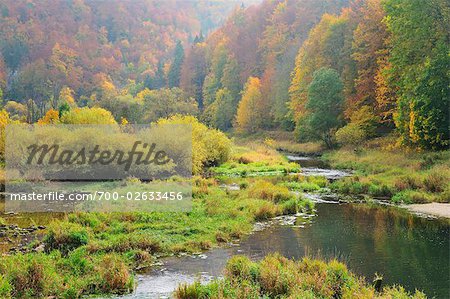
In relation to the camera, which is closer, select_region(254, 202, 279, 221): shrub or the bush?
select_region(254, 202, 279, 221): shrub

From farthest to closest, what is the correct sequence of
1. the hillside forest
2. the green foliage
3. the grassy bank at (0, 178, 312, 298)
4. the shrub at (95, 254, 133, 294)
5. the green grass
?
the hillside forest < the green foliage < the green grass < the shrub at (95, 254, 133, 294) < the grassy bank at (0, 178, 312, 298)

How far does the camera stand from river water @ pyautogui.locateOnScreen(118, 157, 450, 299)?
14.6 m

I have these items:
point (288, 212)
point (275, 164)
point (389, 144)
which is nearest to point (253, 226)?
point (288, 212)

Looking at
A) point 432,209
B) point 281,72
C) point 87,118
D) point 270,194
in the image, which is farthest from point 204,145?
point 281,72

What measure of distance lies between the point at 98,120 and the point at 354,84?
3192 cm

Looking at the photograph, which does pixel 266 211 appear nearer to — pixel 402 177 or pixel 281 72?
pixel 402 177

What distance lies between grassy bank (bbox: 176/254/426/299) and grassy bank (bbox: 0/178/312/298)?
8.89 ft

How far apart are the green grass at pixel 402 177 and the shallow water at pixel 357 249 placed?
4.11m

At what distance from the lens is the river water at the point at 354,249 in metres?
14.6

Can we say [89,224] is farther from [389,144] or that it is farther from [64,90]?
[64,90]

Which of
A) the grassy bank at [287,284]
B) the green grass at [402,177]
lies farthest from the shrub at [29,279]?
the green grass at [402,177]

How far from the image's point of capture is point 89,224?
66.6 ft

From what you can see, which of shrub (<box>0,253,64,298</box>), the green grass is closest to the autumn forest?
shrub (<box>0,253,64,298</box>)

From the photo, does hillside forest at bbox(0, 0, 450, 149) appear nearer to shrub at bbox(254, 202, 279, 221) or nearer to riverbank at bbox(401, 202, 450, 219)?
riverbank at bbox(401, 202, 450, 219)
